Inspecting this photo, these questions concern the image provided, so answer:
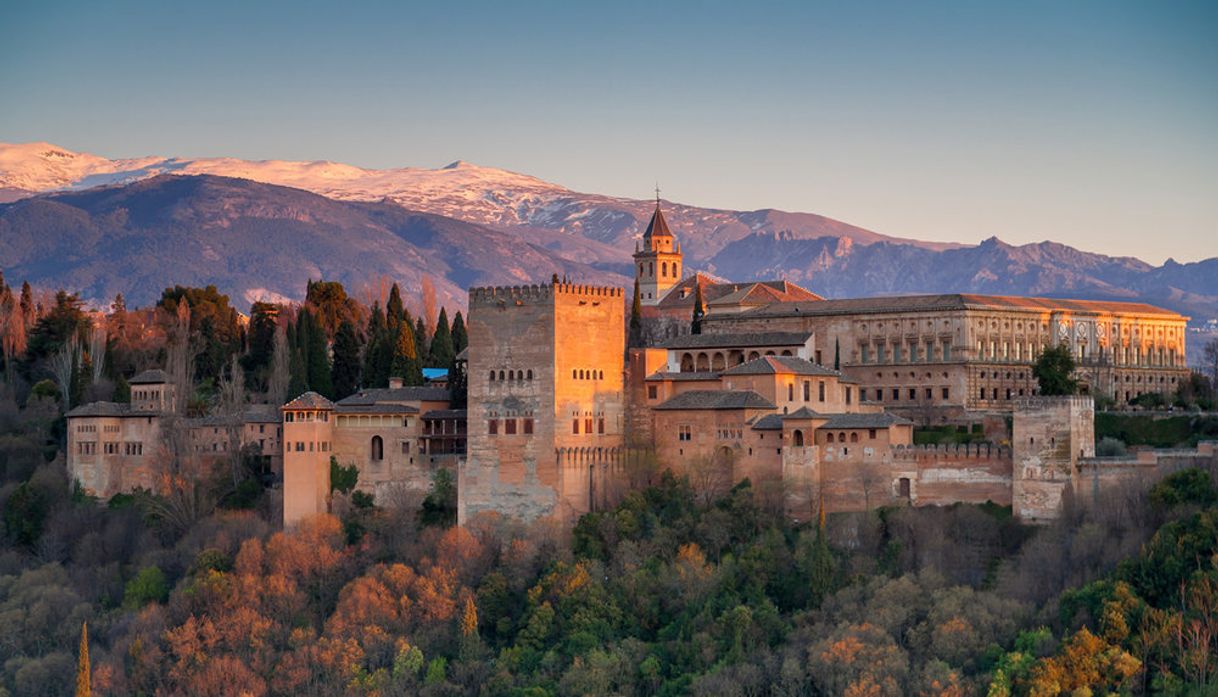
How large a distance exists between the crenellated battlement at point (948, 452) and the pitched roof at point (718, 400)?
3.87 m

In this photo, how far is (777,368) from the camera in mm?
50594

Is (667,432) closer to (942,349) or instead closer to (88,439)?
(942,349)

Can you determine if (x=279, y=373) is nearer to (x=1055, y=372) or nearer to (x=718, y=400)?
(x=718, y=400)

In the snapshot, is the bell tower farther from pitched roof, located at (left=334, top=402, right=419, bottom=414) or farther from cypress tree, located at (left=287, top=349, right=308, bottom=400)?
pitched roof, located at (left=334, top=402, right=419, bottom=414)

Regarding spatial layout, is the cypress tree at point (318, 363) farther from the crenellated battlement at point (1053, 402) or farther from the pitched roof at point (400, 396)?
the crenellated battlement at point (1053, 402)

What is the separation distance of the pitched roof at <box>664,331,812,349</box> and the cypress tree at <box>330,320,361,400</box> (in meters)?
11.7

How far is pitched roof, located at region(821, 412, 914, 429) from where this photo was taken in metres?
48.0

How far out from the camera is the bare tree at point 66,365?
65.2 meters

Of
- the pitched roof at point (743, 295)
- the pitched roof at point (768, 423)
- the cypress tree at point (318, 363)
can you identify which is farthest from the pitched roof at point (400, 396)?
the pitched roof at point (743, 295)

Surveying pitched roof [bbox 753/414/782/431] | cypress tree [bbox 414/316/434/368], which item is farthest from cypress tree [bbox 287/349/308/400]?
pitched roof [bbox 753/414/782/431]

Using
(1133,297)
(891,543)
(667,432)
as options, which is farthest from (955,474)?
(1133,297)

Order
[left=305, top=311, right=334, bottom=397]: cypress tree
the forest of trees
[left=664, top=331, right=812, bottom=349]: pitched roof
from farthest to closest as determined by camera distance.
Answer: [left=305, top=311, right=334, bottom=397]: cypress tree < [left=664, top=331, right=812, bottom=349]: pitched roof < the forest of trees

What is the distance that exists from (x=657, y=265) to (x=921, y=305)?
21830mm

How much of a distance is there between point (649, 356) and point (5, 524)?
20830mm
